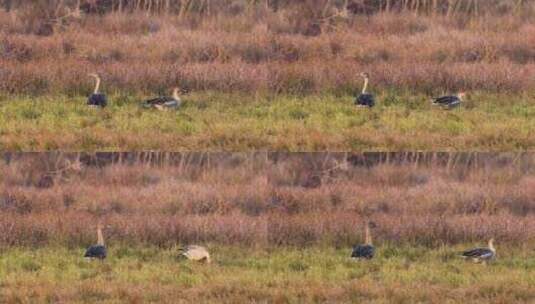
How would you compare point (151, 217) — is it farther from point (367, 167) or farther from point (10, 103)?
point (367, 167)

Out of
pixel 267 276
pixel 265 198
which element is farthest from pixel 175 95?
pixel 267 276

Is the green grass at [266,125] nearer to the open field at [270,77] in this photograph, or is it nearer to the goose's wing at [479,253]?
the open field at [270,77]

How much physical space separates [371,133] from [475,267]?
272cm

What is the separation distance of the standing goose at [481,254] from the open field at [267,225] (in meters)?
0.17

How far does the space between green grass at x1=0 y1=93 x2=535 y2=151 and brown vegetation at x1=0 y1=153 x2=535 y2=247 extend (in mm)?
1880

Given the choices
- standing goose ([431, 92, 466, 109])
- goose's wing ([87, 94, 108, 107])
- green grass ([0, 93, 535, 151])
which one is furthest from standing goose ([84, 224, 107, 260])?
standing goose ([431, 92, 466, 109])

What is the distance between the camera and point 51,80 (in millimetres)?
30188

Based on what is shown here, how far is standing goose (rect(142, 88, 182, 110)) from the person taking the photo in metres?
28.6

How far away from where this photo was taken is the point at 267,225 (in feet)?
96.2

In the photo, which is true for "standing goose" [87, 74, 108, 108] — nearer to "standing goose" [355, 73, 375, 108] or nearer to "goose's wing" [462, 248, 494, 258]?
"standing goose" [355, 73, 375, 108]

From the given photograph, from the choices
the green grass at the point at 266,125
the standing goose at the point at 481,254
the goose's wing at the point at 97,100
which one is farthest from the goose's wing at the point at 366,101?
the goose's wing at the point at 97,100

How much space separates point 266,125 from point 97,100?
277 centimetres

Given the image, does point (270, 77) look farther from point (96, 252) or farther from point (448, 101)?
point (96, 252)

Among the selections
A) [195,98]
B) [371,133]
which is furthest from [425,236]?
[195,98]
